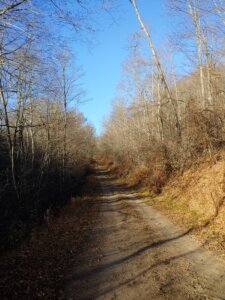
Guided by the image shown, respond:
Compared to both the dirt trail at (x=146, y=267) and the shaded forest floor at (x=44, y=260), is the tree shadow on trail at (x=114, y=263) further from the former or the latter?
the shaded forest floor at (x=44, y=260)

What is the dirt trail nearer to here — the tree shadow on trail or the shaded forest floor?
the tree shadow on trail

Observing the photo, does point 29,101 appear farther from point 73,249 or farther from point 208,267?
point 208,267

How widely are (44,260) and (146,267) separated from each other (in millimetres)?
2713

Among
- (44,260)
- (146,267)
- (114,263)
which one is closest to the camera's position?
(146,267)

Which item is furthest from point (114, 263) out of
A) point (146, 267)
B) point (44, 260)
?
point (44, 260)

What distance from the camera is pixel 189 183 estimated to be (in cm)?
1326

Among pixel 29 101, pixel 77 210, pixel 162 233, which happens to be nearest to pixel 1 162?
pixel 29 101

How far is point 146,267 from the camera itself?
19.7ft

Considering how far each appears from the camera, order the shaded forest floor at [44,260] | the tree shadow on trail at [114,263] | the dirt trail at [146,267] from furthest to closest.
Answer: the tree shadow on trail at [114,263] → the shaded forest floor at [44,260] → the dirt trail at [146,267]

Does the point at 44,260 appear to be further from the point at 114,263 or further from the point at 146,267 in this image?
the point at 146,267

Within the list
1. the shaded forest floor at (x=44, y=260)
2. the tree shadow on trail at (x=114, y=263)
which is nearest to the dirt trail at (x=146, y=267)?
the tree shadow on trail at (x=114, y=263)

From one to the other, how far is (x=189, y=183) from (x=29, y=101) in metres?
11.1

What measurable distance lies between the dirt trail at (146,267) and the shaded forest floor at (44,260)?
0.35 m

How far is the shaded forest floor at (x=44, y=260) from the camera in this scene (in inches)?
207
